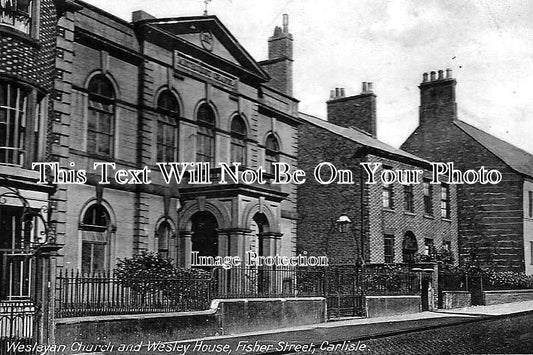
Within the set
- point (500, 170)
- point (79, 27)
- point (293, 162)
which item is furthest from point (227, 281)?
point (500, 170)

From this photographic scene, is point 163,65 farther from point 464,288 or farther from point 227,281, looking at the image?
point 464,288

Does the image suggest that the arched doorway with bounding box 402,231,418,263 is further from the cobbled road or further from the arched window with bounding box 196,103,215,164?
the cobbled road

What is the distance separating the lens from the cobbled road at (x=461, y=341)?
1299cm

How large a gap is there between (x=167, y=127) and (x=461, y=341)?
11.8m

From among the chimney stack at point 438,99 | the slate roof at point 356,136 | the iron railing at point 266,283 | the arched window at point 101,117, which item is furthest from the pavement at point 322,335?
the chimney stack at point 438,99

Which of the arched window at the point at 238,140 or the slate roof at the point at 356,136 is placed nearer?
the arched window at the point at 238,140

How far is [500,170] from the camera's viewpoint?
1401 inches

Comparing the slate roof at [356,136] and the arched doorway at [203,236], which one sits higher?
the slate roof at [356,136]

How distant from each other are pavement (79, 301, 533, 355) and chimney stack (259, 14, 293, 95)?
12230 millimetres

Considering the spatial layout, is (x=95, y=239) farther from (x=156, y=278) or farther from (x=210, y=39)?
(x=210, y=39)

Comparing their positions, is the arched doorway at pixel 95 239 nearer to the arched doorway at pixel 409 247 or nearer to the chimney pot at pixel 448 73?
the arched doorway at pixel 409 247

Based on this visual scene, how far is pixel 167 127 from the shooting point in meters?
22.4

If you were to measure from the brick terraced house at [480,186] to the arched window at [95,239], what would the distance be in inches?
789

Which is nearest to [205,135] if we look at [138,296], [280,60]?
[280,60]
